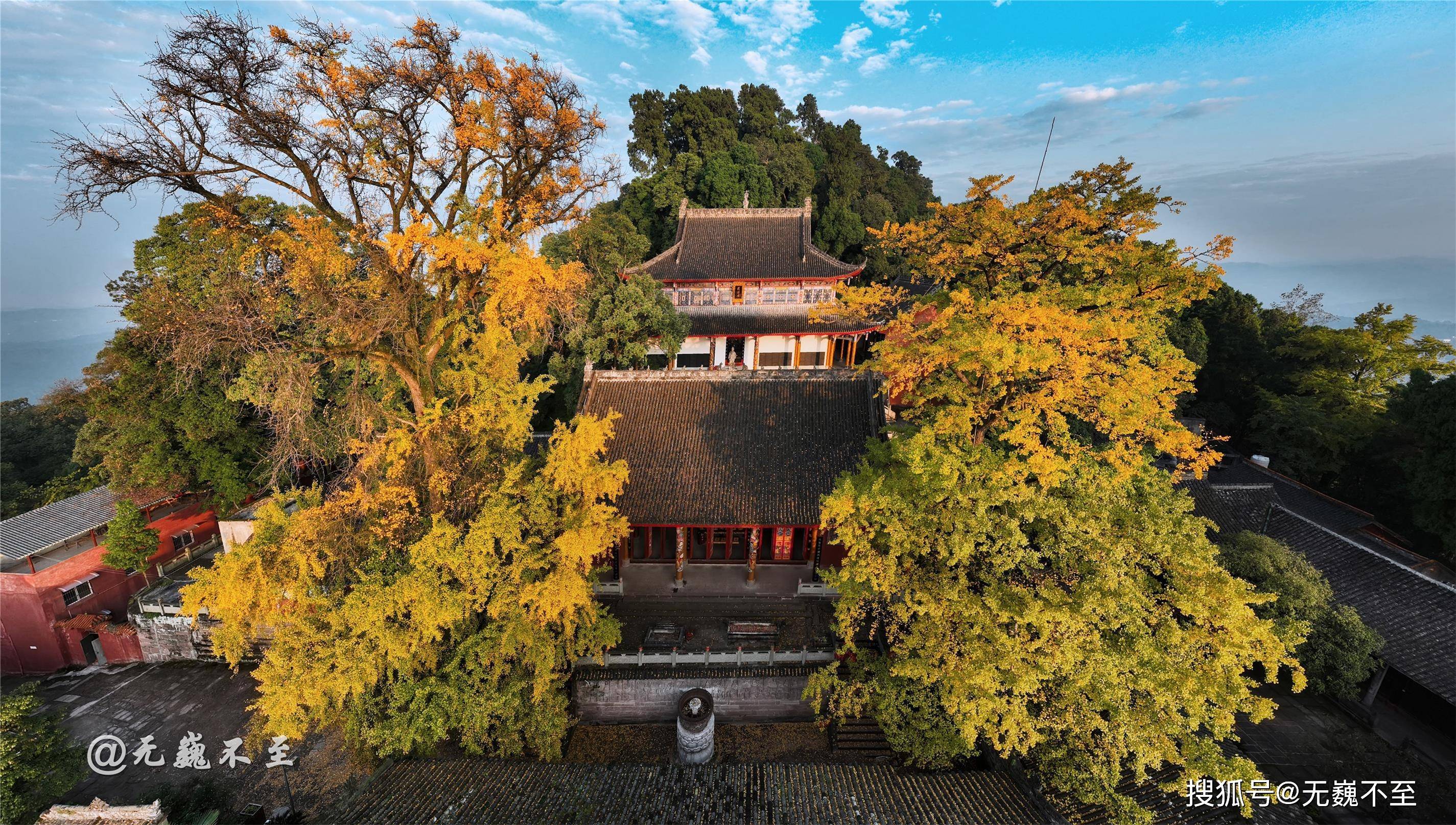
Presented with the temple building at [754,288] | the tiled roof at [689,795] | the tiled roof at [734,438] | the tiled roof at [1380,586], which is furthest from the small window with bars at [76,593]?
the tiled roof at [1380,586]

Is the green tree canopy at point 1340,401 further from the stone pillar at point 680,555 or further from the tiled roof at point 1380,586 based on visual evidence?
the stone pillar at point 680,555

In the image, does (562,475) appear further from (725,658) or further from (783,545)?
(783,545)

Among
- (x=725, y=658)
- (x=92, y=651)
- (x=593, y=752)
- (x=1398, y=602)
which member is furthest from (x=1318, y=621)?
(x=92, y=651)

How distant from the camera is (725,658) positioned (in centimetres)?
1351

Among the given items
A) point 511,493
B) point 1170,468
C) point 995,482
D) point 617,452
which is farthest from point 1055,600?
point 1170,468

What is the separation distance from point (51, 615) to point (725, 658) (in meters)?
20.1

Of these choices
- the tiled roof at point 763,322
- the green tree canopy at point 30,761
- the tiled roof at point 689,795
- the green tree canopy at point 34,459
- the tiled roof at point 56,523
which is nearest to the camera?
the green tree canopy at point 30,761

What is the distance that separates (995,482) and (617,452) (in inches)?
423

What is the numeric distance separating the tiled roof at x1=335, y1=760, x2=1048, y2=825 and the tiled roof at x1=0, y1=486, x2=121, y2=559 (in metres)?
14.7

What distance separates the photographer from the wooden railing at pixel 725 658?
44.0ft

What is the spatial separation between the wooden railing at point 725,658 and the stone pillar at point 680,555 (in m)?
2.82

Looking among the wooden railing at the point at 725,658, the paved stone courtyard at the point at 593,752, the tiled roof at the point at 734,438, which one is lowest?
the paved stone courtyard at the point at 593,752

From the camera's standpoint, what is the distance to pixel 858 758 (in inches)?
493

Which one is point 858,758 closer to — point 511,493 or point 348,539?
point 511,493
